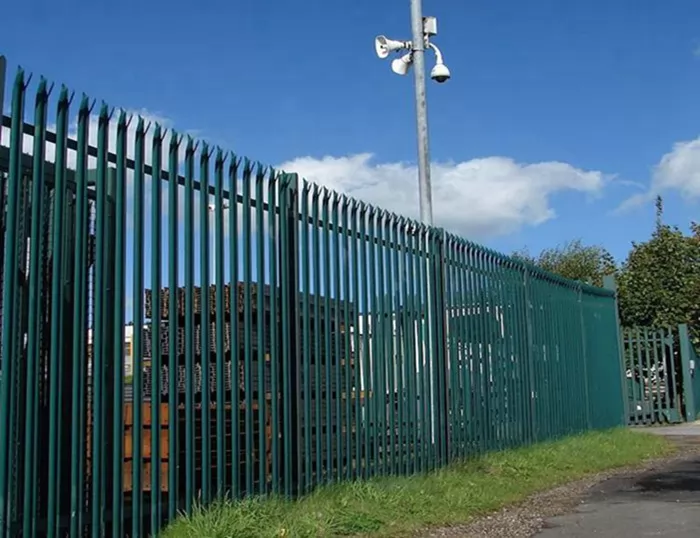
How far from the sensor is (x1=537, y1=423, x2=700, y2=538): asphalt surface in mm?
6969

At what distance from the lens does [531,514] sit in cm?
782

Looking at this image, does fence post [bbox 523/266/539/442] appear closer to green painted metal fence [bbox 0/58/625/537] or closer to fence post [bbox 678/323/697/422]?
green painted metal fence [bbox 0/58/625/537]

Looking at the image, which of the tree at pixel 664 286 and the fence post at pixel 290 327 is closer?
the fence post at pixel 290 327

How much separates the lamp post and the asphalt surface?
417cm

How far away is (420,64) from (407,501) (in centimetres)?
667

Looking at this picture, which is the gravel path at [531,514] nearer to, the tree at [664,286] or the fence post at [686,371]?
the fence post at [686,371]

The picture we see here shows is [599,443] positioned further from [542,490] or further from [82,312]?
[82,312]

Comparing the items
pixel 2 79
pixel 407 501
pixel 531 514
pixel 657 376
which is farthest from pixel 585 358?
pixel 2 79

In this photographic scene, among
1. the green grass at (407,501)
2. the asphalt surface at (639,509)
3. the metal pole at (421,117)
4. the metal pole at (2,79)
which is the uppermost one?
the metal pole at (421,117)

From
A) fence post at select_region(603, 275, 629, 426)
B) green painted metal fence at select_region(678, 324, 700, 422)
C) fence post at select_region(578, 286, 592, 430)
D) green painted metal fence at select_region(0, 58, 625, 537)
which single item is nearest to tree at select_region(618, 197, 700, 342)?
green painted metal fence at select_region(678, 324, 700, 422)

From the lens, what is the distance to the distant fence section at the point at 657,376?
58.4 ft

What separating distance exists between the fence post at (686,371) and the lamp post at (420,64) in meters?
8.87

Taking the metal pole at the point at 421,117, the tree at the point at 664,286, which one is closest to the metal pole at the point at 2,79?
the metal pole at the point at 421,117

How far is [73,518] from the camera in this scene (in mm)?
4988
